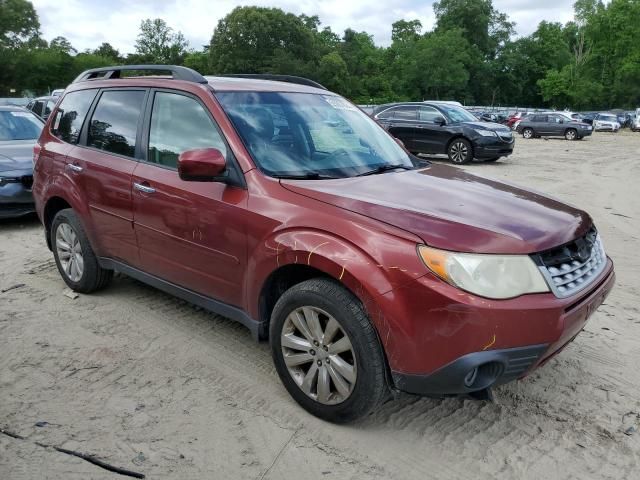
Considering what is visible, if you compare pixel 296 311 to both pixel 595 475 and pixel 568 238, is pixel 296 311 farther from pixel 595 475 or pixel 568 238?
pixel 595 475

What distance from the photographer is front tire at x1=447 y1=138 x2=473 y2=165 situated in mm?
14758

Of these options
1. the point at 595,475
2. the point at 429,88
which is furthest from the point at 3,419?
the point at 429,88

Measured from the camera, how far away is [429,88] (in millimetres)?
72875

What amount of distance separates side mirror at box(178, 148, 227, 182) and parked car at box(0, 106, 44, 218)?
16.3 feet

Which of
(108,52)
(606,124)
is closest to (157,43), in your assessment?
(108,52)

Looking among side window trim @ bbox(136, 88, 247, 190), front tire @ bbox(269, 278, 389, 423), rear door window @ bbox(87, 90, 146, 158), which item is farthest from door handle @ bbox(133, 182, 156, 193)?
front tire @ bbox(269, 278, 389, 423)

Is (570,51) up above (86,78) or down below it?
above

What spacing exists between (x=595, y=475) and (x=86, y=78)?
189 inches

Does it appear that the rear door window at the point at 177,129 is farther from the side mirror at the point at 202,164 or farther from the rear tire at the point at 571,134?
the rear tire at the point at 571,134

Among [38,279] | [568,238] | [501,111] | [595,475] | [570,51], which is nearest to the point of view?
[595,475]

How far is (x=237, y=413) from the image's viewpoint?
Result: 3053 millimetres

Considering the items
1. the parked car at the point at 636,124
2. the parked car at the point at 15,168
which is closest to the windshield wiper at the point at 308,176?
the parked car at the point at 15,168

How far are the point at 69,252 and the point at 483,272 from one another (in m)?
3.69

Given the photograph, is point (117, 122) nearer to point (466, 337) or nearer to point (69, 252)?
point (69, 252)
